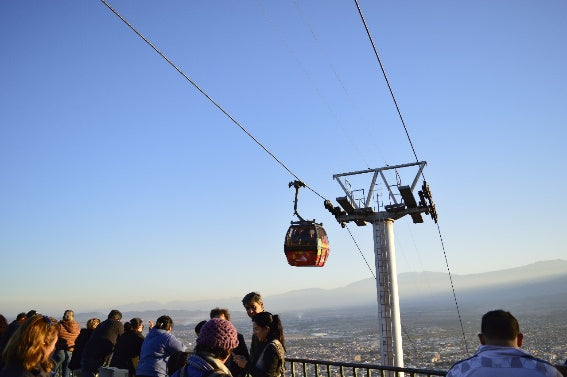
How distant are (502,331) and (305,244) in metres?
9.98

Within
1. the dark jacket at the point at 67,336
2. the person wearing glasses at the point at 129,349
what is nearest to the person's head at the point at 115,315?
the person wearing glasses at the point at 129,349

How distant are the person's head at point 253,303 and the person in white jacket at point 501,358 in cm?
305

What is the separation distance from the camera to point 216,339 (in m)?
3.16

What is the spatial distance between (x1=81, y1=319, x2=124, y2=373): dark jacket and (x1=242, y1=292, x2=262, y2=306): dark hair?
3293 mm

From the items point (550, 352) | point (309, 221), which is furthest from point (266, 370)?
point (550, 352)

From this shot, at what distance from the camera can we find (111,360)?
23.3ft

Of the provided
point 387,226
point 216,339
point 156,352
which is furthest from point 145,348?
point 387,226

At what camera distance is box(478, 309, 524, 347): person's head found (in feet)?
9.86

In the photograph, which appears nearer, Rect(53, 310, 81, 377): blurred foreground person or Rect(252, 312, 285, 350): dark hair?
Rect(252, 312, 285, 350): dark hair

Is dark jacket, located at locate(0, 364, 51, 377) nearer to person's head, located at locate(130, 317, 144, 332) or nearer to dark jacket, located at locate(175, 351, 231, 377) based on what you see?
dark jacket, located at locate(175, 351, 231, 377)

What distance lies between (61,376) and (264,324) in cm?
724

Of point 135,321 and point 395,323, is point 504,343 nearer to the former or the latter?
point 135,321

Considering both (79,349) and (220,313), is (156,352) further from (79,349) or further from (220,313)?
(79,349)

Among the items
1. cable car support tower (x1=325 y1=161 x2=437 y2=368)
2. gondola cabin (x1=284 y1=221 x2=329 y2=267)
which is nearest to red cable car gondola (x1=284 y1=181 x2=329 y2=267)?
gondola cabin (x1=284 y1=221 x2=329 y2=267)
